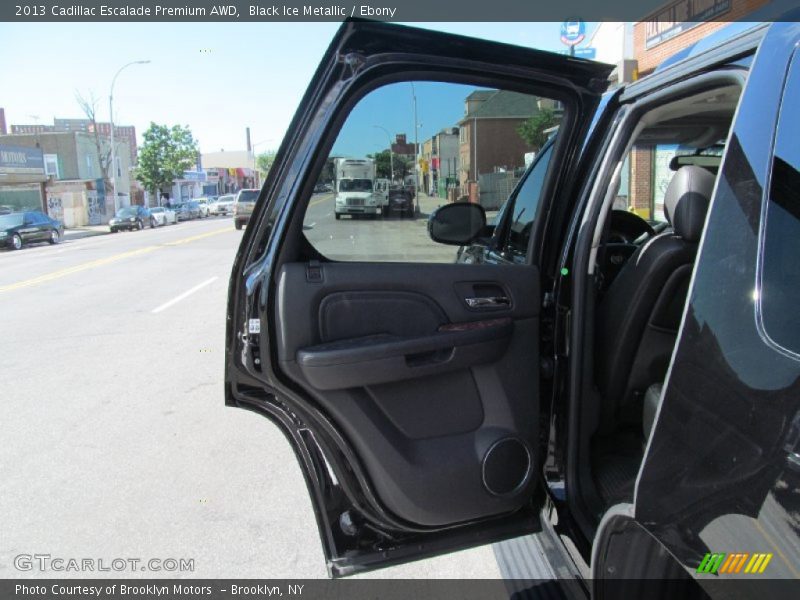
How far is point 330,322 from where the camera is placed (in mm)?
2131

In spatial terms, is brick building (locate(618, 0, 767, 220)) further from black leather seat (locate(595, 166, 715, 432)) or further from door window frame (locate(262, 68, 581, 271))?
door window frame (locate(262, 68, 581, 271))

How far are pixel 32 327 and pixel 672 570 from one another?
904cm

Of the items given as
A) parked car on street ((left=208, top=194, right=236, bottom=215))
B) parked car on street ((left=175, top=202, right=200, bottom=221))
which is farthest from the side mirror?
parked car on street ((left=208, top=194, right=236, bottom=215))

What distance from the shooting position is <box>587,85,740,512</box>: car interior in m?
2.12

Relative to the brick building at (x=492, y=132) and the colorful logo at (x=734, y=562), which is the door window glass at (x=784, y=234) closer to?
the colorful logo at (x=734, y=562)

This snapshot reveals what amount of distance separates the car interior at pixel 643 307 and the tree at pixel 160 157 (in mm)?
59261

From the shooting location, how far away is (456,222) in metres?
2.62

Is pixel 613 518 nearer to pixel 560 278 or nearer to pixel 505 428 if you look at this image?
pixel 505 428

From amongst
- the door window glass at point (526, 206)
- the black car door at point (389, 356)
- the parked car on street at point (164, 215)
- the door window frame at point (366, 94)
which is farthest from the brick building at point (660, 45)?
the parked car on street at point (164, 215)

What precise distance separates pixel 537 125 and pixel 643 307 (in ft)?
2.69

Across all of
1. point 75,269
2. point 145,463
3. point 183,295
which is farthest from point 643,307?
point 75,269

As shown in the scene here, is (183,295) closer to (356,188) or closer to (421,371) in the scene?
(356,188)

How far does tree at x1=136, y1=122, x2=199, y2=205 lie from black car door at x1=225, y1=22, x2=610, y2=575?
194 ft

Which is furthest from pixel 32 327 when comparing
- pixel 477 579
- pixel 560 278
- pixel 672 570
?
pixel 672 570
